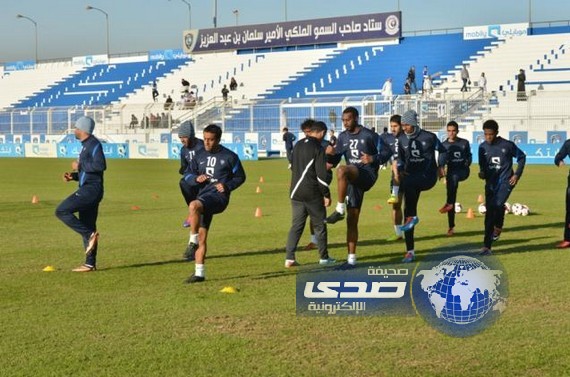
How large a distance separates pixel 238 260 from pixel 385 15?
184 ft

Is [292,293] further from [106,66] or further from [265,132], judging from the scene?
[106,66]

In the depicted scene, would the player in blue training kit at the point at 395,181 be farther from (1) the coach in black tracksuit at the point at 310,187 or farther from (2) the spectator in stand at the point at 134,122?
(2) the spectator in stand at the point at 134,122

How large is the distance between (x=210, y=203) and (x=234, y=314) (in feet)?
7.60

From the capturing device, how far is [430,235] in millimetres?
15555

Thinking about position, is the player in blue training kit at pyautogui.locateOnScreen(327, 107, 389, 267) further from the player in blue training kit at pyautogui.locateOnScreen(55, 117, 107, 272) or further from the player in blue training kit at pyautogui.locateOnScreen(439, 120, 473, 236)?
the player in blue training kit at pyautogui.locateOnScreen(439, 120, 473, 236)

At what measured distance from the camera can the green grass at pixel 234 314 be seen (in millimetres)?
7008

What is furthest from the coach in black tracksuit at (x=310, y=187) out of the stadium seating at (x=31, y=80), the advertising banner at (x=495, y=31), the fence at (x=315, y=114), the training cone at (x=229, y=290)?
the stadium seating at (x=31, y=80)

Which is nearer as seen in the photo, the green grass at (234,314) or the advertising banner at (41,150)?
the green grass at (234,314)

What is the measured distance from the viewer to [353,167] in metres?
11.9

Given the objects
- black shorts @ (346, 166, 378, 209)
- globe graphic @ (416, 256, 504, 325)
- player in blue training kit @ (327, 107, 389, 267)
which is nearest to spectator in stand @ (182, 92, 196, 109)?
player in blue training kit @ (327, 107, 389, 267)

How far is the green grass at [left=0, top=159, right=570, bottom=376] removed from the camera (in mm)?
7008

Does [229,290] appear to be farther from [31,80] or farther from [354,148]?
[31,80]

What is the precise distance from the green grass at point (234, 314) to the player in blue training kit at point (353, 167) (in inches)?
31.8

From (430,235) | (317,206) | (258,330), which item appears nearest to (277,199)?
(430,235)
